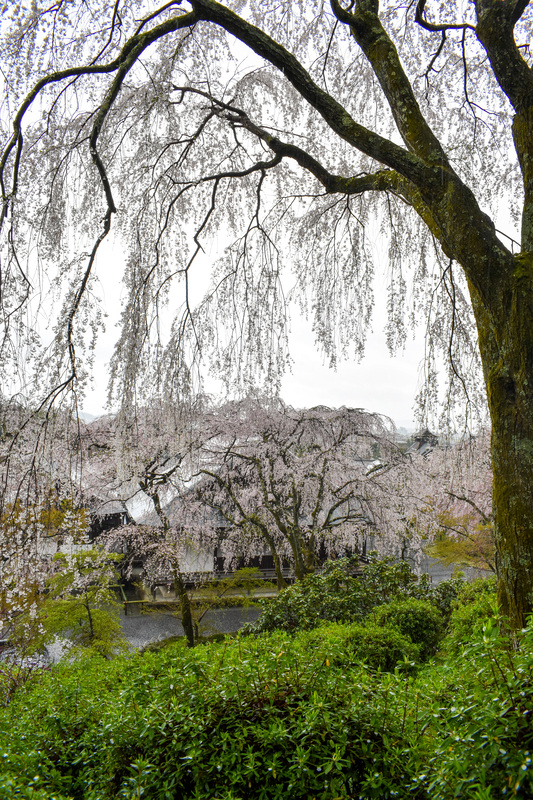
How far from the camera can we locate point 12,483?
6.71m

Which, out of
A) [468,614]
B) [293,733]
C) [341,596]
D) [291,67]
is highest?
[291,67]

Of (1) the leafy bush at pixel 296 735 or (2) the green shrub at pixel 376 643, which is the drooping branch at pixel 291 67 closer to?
(1) the leafy bush at pixel 296 735

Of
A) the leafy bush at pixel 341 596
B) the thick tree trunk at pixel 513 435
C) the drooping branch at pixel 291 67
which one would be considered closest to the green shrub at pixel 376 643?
the leafy bush at pixel 341 596

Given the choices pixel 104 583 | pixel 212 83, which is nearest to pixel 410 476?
pixel 104 583

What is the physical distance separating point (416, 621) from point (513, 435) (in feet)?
11.3

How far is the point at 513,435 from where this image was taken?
2.34m

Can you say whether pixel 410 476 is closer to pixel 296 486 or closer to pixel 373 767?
pixel 296 486

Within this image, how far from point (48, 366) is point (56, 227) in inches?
30.7

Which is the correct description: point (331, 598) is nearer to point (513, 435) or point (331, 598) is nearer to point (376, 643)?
point (376, 643)

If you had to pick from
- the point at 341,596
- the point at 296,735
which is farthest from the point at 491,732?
the point at 341,596

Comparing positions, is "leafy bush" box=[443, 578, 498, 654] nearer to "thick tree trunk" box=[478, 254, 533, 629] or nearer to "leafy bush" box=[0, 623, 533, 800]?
"thick tree trunk" box=[478, 254, 533, 629]

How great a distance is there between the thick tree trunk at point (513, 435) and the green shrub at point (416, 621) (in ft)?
9.59

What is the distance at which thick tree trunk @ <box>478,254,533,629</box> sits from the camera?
86.7 inches

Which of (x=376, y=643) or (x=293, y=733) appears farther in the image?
(x=376, y=643)
